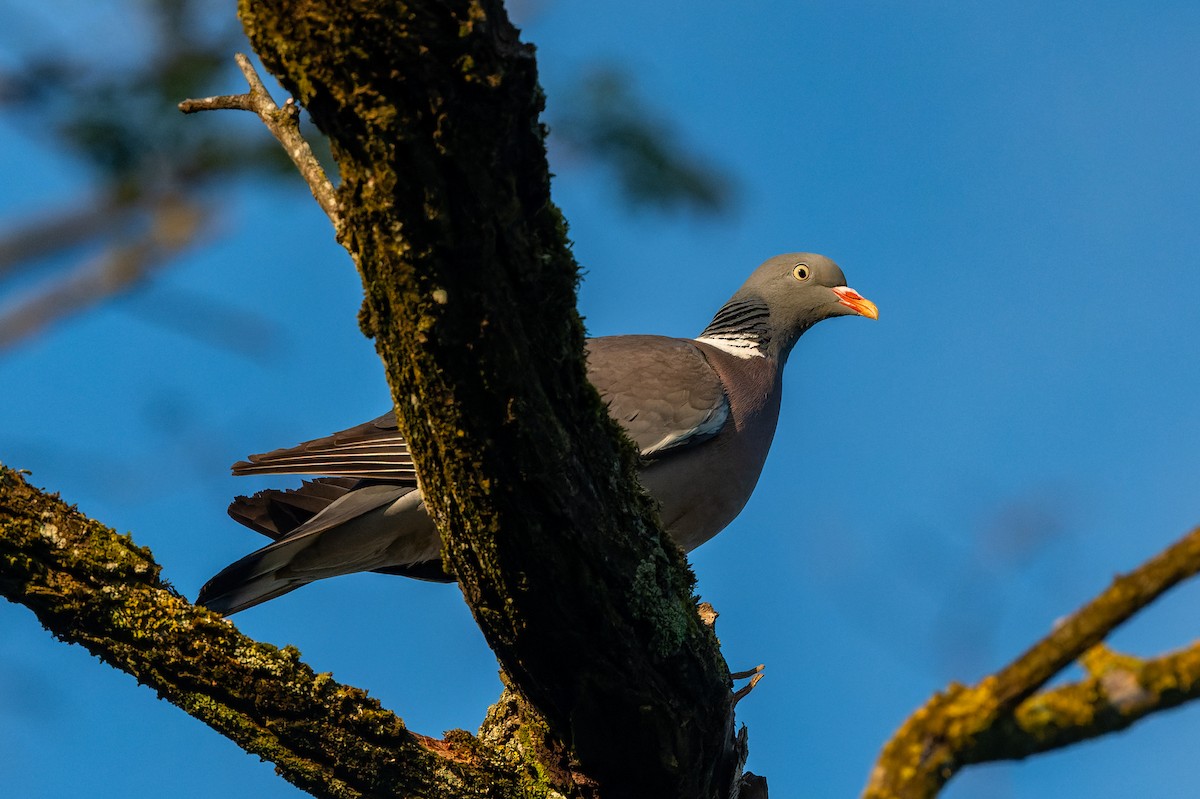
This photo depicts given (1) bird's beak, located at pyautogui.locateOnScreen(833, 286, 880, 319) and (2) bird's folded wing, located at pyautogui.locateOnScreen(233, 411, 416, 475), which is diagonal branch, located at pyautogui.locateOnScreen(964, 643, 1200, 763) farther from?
(1) bird's beak, located at pyautogui.locateOnScreen(833, 286, 880, 319)

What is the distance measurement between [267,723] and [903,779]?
193 cm

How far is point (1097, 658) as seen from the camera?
1790 millimetres

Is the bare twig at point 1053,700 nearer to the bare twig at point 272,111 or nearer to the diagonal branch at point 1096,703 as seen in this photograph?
the diagonal branch at point 1096,703

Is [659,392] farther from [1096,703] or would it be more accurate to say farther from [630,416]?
[1096,703]

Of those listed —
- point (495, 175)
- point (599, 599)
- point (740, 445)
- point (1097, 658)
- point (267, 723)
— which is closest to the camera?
point (1097, 658)

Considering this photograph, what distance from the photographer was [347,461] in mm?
3961

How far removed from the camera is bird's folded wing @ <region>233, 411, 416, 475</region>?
155 inches

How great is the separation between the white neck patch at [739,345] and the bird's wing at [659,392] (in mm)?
512

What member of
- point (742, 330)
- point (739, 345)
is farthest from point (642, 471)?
point (742, 330)

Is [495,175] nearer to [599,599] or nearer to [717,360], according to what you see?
[599,599]

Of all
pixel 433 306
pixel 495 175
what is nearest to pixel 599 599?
pixel 433 306

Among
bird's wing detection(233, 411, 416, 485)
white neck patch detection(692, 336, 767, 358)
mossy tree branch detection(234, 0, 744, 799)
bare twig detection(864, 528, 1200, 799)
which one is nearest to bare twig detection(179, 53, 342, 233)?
mossy tree branch detection(234, 0, 744, 799)

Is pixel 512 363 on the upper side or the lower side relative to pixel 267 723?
upper

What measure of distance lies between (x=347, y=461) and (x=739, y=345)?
2288 millimetres
